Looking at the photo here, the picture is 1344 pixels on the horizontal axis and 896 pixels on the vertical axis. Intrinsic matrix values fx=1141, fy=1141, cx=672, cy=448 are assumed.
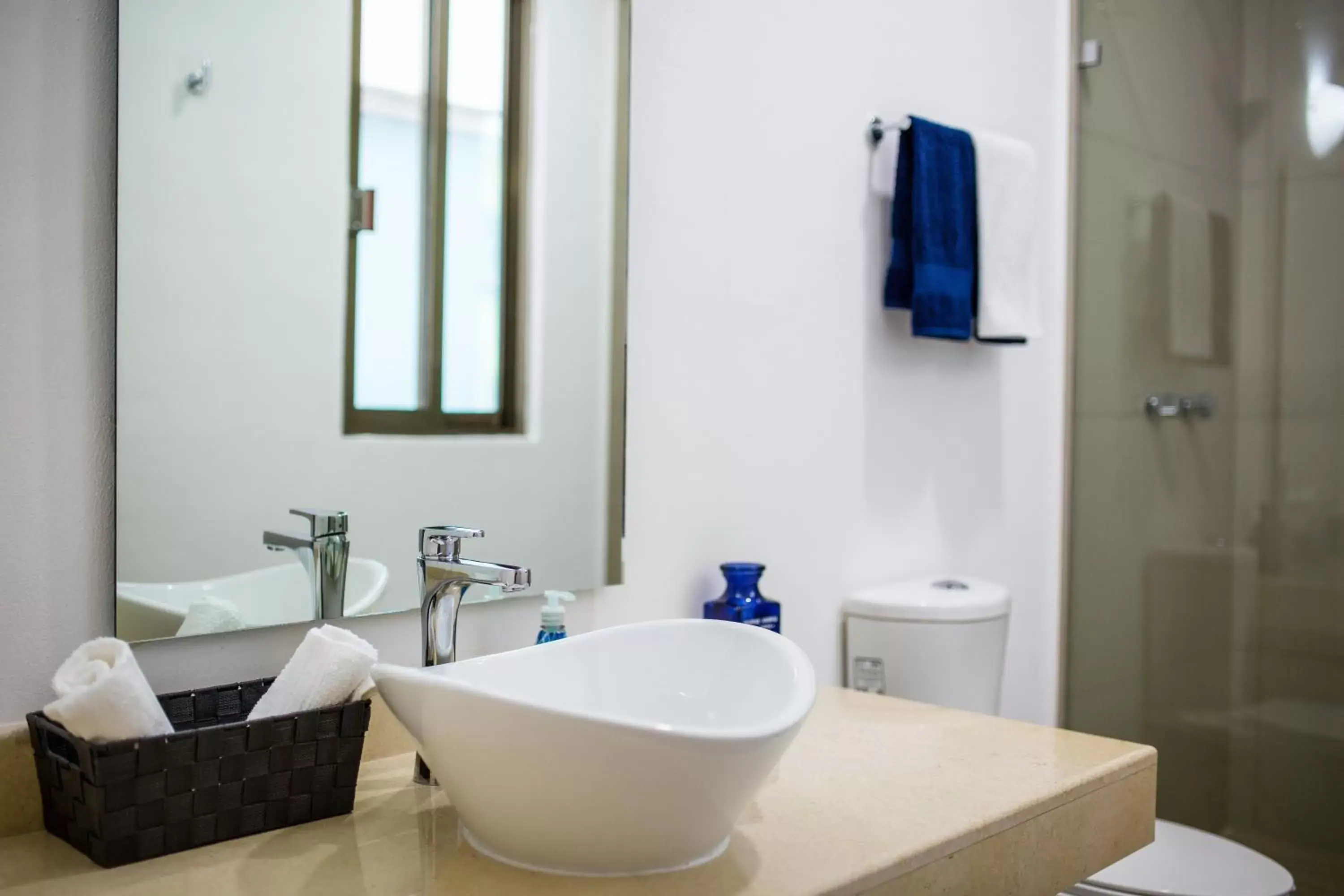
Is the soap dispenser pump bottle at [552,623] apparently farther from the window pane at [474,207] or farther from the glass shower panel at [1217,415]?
the glass shower panel at [1217,415]

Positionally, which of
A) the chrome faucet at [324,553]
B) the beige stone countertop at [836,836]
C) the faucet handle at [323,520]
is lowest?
the beige stone countertop at [836,836]

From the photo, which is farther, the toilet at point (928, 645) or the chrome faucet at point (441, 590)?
the toilet at point (928, 645)

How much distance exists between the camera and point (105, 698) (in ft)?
2.91

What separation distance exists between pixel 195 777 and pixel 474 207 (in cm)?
70

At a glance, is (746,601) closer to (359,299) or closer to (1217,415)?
(359,299)

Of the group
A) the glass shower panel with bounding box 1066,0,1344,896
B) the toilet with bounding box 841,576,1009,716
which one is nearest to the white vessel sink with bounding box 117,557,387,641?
the toilet with bounding box 841,576,1009,716

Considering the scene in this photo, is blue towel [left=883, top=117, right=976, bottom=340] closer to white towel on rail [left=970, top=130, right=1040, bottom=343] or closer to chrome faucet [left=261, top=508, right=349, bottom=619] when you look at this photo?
white towel on rail [left=970, top=130, right=1040, bottom=343]

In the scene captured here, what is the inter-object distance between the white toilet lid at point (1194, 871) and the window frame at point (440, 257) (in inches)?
39.1

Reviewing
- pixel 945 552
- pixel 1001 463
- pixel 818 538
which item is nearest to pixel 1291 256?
pixel 1001 463

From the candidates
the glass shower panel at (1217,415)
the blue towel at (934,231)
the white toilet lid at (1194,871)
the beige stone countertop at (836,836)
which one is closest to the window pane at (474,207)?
the beige stone countertop at (836,836)

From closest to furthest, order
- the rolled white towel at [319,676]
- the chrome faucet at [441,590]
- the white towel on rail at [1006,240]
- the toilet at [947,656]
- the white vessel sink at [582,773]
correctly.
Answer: the white vessel sink at [582,773] < the rolled white towel at [319,676] < the chrome faucet at [441,590] < the toilet at [947,656] < the white towel on rail at [1006,240]

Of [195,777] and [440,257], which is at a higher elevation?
[440,257]

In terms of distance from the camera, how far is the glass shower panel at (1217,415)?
1.97 metres

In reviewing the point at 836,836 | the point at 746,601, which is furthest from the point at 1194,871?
the point at 836,836
